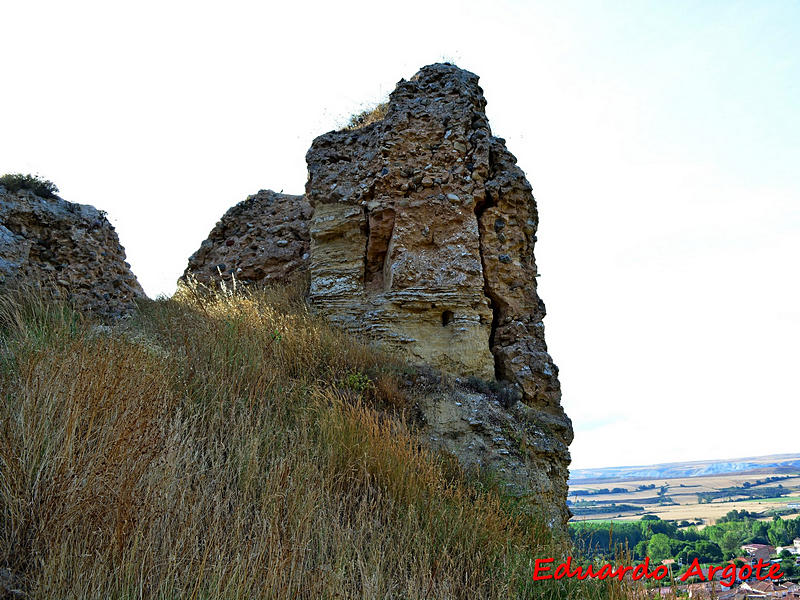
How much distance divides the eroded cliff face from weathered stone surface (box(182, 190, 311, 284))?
0.99 m

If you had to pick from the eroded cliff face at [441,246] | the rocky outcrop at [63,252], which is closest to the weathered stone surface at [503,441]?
the eroded cliff face at [441,246]

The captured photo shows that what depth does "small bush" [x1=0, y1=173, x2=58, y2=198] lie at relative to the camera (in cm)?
735

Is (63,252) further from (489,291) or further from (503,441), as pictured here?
(503,441)

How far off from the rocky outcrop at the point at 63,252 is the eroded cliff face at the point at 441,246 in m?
3.03

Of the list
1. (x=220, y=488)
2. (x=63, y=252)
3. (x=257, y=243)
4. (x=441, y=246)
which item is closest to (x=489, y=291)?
(x=441, y=246)

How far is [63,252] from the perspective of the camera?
7.38 m

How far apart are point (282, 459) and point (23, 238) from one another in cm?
574

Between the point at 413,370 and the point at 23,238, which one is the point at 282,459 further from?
the point at 23,238

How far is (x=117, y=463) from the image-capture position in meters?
3.12

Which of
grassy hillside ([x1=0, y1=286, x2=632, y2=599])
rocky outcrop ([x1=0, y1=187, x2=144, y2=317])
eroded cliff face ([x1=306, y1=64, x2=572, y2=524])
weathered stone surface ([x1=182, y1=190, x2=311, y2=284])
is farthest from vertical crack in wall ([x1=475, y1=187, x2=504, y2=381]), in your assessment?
rocky outcrop ([x1=0, y1=187, x2=144, y2=317])

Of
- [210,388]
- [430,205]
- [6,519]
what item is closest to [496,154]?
[430,205]

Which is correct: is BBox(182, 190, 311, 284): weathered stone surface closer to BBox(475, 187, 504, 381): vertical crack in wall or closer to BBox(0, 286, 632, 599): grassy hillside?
BBox(475, 187, 504, 381): vertical crack in wall

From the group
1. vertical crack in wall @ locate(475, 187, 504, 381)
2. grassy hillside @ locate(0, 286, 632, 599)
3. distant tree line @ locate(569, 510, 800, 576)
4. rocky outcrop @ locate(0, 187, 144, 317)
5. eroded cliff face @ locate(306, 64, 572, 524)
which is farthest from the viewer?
vertical crack in wall @ locate(475, 187, 504, 381)

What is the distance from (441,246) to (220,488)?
501 cm
